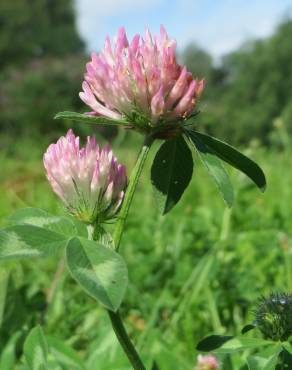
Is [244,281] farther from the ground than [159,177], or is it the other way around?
[159,177]

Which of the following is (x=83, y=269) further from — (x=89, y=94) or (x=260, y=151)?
(x=260, y=151)

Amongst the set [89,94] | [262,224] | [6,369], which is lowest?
[6,369]

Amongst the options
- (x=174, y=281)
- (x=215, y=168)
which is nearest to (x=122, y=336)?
(x=215, y=168)

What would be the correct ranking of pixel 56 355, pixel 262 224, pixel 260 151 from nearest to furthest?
pixel 56 355 < pixel 262 224 < pixel 260 151

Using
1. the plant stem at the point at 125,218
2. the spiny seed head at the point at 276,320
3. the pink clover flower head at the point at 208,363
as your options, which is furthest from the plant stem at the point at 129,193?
the pink clover flower head at the point at 208,363

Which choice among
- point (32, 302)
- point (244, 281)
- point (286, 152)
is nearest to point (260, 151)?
point (286, 152)

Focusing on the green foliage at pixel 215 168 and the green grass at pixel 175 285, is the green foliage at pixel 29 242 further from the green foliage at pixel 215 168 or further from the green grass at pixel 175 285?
the green grass at pixel 175 285
